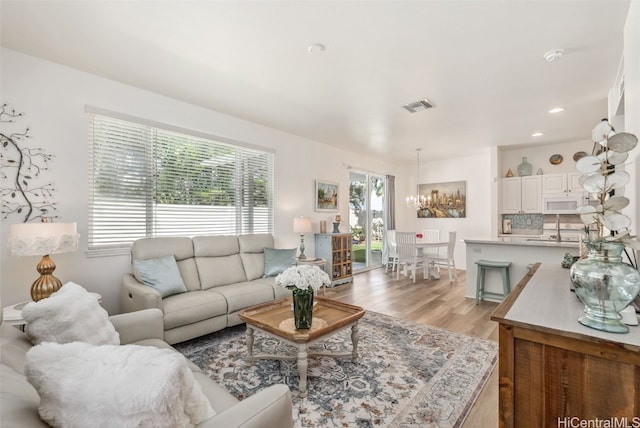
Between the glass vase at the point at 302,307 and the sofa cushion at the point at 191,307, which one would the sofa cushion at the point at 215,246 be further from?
the glass vase at the point at 302,307

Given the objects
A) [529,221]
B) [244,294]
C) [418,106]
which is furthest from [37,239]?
[529,221]

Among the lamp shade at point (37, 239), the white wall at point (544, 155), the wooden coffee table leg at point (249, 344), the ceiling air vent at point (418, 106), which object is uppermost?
the ceiling air vent at point (418, 106)

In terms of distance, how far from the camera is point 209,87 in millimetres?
3209

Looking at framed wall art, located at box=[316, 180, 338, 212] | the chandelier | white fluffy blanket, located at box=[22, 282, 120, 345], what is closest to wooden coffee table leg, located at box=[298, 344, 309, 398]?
white fluffy blanket, located at box=[22, 282, 120, 345]

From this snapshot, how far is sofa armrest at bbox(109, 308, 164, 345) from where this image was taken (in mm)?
1761

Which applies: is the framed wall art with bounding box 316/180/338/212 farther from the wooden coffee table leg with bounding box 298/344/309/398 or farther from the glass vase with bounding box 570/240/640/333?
the glass vase with bounding box 570/240/640/333

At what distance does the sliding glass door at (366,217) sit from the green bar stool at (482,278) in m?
2.75

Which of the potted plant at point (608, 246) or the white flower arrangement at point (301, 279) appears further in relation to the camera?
the white flower arrangement at point (301, 279)

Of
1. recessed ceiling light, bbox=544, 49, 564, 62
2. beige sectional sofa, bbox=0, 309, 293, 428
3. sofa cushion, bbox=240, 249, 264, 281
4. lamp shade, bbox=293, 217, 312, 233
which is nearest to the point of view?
beige sectional sofa, bbox=0, 309, 293, 428

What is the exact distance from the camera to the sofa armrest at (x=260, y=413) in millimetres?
882

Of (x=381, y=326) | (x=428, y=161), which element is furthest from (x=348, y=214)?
(x=381, y=326)

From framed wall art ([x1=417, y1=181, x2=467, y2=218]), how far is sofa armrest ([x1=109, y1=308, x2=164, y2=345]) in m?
6.05

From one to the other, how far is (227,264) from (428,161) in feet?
19.2

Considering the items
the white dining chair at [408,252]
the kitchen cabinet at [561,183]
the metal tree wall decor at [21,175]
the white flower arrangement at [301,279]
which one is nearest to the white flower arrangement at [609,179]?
the white flower arrangement at [301,279]
